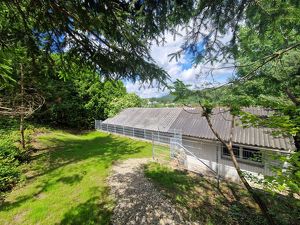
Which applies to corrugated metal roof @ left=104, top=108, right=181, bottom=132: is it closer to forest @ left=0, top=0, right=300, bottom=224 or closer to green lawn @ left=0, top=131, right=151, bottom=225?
green lawn @ left=0, top=131, right=151, bottom=225

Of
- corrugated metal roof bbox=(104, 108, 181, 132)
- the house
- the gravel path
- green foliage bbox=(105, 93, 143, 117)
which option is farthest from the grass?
green foliage bbox=(105, 93, 143, 117)

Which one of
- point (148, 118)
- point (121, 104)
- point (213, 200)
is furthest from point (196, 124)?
point (121, 104)

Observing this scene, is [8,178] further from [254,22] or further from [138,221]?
[254,22]

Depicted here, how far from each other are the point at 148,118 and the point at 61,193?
11637 millimetres

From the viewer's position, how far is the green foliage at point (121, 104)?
74.4 ft

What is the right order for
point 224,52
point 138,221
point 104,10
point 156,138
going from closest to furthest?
point 104,10
point 224,52
point 138,221
point 156,138

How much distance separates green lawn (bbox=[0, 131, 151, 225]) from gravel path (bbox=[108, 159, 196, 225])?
35 cm

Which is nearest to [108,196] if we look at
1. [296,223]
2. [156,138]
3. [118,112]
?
[296,223]

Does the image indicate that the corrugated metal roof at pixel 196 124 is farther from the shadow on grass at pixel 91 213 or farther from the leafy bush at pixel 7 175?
the leafy bush at pixel 7 175

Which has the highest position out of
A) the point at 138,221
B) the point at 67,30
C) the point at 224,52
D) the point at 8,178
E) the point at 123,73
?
the point at 67,30

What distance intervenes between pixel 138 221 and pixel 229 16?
5.32 metres

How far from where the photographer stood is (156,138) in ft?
49.2

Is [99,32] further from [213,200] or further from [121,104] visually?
[121,104]

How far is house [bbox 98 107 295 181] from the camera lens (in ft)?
26.8
